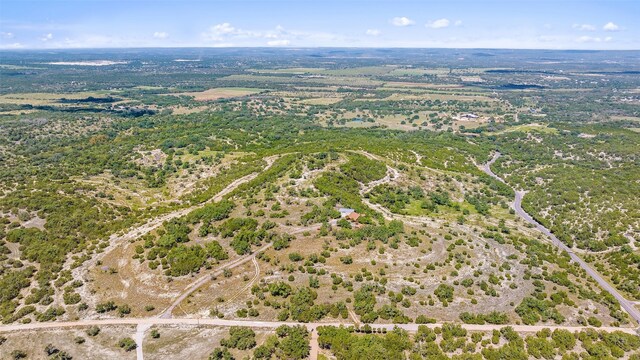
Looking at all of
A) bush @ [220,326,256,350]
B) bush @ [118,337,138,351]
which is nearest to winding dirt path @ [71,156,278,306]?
bush @ [118,337,138,351]

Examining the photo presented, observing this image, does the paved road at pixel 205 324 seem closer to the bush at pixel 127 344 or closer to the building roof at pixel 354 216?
the bush at pixel 127 344

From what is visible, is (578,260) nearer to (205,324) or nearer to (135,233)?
(205,324)

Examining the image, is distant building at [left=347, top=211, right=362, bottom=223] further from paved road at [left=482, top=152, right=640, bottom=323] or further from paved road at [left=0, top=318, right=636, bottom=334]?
paved road at [left=482, top=152, right=640, bottom=323]

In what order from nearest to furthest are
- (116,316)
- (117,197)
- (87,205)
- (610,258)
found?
(116,316) → (610,258) → (87,205) → (117,197)

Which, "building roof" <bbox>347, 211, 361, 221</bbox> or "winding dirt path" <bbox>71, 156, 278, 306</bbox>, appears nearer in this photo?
"winding dirt path" <bbox>71, 156, 278, 306</bbox>

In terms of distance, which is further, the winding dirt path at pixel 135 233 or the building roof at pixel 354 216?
the building roof at pixel 354 216

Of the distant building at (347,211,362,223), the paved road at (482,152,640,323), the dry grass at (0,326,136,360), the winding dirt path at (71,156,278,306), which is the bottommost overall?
the paved road at (482,152,640,323)

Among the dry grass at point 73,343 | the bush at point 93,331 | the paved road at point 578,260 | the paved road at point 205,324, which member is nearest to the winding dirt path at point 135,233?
the paved road at point 205,324

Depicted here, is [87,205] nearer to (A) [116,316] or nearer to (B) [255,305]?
(A) [116,316]

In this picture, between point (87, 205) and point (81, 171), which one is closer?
point (87, 205)

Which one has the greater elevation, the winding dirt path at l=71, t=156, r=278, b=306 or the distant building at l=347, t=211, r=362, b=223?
the distant building at l=347, t=211, r=362, b=223

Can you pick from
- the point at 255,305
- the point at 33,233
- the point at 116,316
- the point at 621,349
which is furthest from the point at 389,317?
the point at 33,233
